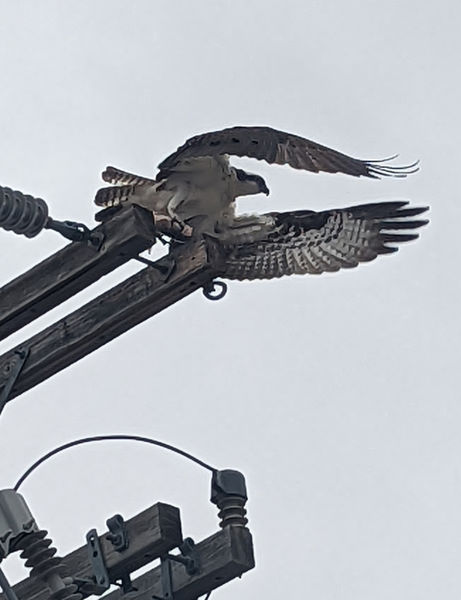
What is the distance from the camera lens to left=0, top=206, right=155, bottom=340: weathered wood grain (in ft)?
21.9

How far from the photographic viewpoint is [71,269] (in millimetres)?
6875

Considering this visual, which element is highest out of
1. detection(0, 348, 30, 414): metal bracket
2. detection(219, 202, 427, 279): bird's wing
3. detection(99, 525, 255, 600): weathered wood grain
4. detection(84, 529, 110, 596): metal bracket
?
detection(219, 202, 427, 279): bird's wing

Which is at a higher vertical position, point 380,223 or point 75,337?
point 380,223

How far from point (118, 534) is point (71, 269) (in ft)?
3.37

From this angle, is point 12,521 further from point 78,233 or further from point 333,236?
point 333,236

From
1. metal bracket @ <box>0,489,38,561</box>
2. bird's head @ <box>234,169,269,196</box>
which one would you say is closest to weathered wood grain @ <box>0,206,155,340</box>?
metal bracket @ <box>0,489,38,561</box>

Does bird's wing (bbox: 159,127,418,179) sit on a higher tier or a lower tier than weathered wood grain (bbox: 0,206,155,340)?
higher

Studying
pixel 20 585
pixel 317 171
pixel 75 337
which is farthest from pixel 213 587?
pixel 317 171

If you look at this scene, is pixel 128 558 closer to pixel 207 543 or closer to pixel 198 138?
pixel 207 543

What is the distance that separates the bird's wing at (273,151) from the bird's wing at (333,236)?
0.22 meters

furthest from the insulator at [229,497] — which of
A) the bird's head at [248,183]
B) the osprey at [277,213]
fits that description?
the bird's head at [248,183]

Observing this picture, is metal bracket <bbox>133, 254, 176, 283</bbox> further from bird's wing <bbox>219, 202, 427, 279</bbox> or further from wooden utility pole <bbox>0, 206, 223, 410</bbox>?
bird's wing <bbox>219, 202, 427, 279</bbox>

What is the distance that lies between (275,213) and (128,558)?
2.62 m

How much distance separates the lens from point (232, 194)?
905 cm
